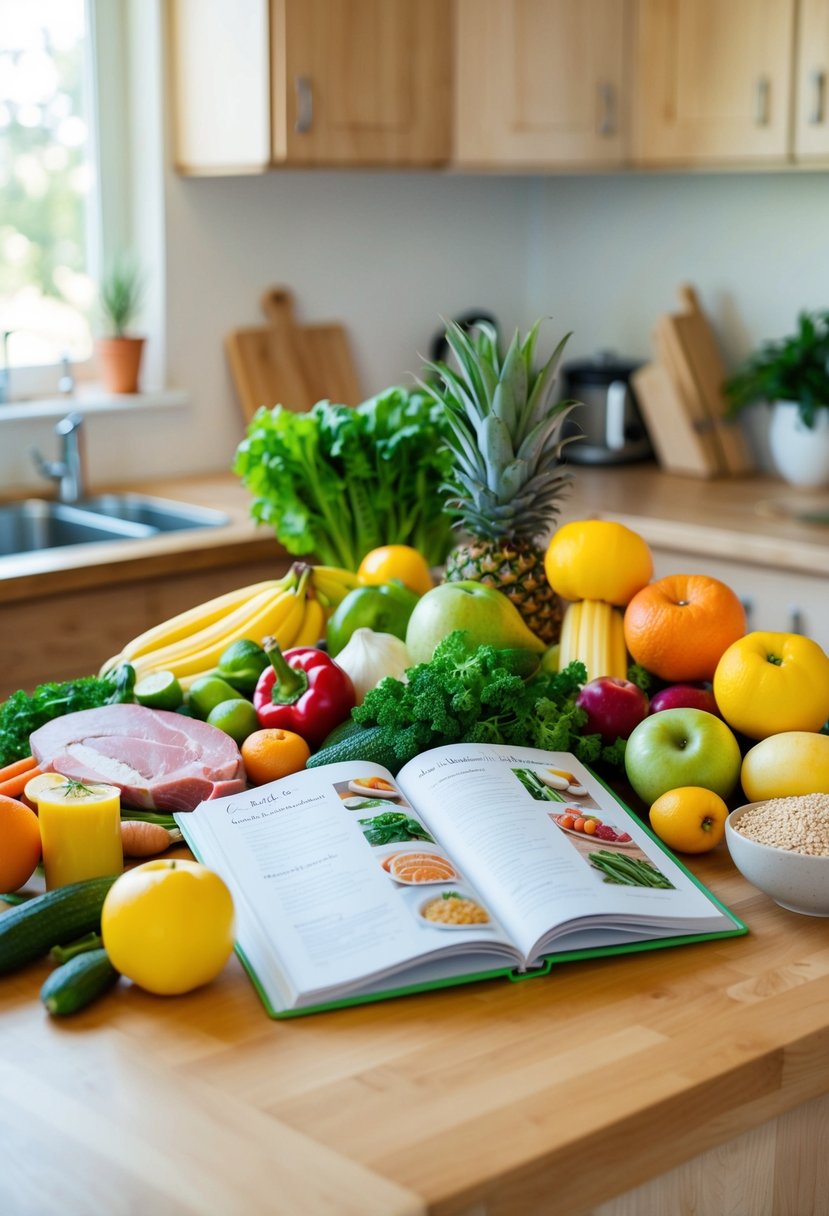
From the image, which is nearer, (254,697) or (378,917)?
(378,917)

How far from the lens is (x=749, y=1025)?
108 cm

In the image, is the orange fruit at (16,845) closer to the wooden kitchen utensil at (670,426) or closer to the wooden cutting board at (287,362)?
the wooden cutting board at (287,362)

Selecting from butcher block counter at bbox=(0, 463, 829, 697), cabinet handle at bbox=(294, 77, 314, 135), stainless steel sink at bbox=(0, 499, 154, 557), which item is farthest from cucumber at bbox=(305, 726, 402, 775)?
cabinet handle at bbox=(294, 77, 314, 135)

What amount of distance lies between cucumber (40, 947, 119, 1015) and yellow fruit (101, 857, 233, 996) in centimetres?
1

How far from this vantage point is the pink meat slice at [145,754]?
54.9 inches

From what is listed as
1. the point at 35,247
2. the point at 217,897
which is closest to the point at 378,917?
the point at 217,897

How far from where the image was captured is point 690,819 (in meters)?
1.34

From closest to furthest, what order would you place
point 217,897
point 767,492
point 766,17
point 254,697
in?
point 217,897 → point 254,697 → point 766,17 → point 767,492

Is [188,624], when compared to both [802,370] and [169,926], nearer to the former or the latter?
[169,926]

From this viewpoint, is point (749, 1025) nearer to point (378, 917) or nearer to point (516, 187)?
point (378, 917)

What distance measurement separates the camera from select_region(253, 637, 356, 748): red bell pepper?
151cm

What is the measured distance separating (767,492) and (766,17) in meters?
1.10

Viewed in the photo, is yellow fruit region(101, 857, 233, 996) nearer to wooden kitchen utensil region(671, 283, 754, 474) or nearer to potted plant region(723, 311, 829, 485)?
potted plant region(723, 311, 829, 485)

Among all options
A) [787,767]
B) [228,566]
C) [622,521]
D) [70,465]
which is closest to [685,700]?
[787,767]
